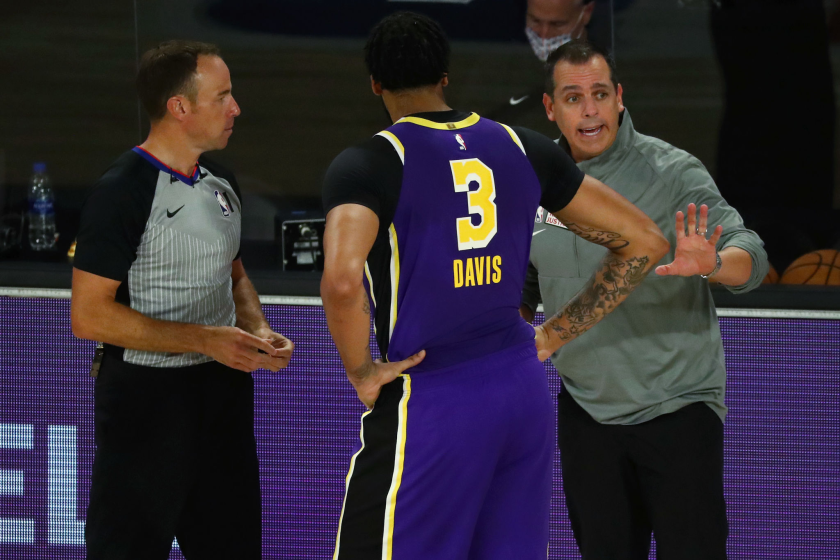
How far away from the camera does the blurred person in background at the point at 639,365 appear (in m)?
2.71

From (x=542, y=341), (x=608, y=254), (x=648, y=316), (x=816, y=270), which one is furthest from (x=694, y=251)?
(x=816, y=270)

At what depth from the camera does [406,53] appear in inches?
84.6

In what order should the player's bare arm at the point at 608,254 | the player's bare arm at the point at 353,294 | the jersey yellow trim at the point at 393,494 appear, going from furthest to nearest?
the player's bare arm at the point at 608,254 → the jersey yellow trim at the point at 393,494 → the player's bare arm at the point at 353,294

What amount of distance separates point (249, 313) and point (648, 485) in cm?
124

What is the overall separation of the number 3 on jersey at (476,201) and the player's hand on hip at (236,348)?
747 mm

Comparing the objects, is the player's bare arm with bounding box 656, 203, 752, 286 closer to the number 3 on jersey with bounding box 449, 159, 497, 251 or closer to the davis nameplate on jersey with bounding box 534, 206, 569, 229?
the davis nameplate on jersey with bounding box 534, 206, 569, 229

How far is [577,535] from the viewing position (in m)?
2.91

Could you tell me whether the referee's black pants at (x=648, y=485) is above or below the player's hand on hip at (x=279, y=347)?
below

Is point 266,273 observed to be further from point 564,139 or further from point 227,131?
point 564,139

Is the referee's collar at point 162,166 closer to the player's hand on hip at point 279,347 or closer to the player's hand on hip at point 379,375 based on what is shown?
the player's hand on hip at point 279,347

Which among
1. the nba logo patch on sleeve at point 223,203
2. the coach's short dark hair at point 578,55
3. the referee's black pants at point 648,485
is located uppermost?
the coach's short dark hair at point 578,55

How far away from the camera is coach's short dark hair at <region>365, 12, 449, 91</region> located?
7.05 feet

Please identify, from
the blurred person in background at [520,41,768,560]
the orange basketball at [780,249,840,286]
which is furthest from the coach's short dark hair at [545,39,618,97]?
the orange basketball at [780,249,840,286]

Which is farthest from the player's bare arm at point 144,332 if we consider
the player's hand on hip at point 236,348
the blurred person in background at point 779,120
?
the blurred person in background at point 779,120
